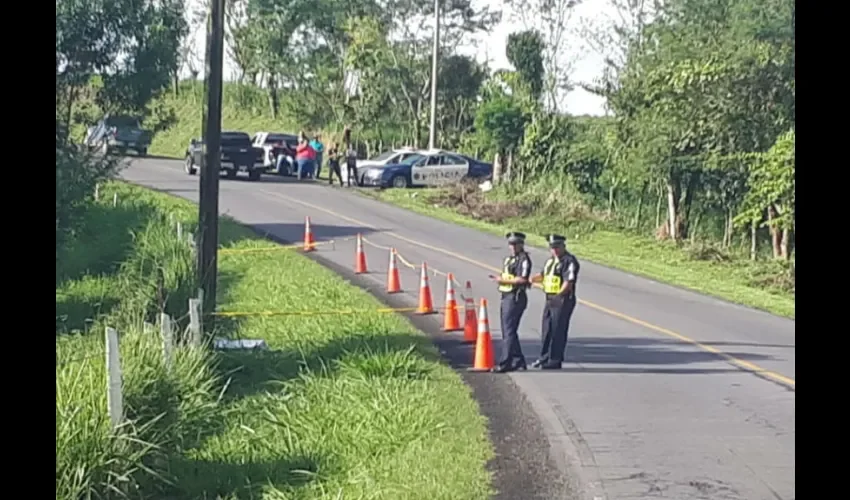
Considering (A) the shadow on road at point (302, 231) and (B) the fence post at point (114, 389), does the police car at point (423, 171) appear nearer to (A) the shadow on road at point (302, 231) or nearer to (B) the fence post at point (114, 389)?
(A) the shadow on road at point (302, 231)

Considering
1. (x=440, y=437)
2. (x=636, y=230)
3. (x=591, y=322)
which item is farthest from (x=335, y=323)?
(x=636, y=230)

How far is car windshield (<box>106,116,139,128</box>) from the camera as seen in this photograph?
24.1m

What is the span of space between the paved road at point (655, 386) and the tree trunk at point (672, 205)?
583 cm

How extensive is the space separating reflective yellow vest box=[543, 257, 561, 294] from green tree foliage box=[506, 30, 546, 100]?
82.8 feet

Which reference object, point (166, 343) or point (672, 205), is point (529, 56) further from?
point (166, 343)

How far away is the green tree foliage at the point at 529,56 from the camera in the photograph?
38.1 m

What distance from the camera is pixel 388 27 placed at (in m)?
47.3

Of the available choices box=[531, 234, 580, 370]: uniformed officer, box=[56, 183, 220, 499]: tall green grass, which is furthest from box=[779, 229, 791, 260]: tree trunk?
box=[531, 234, 580, 370]: uniformed officer

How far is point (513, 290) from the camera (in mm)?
13352

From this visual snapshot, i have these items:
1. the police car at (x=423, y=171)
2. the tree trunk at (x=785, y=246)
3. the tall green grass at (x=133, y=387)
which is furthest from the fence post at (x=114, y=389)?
the police car at (x=423, y=171)

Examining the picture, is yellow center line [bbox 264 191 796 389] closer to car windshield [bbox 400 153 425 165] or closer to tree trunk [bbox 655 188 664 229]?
tree trunk [bbox 655 188 664 229]
